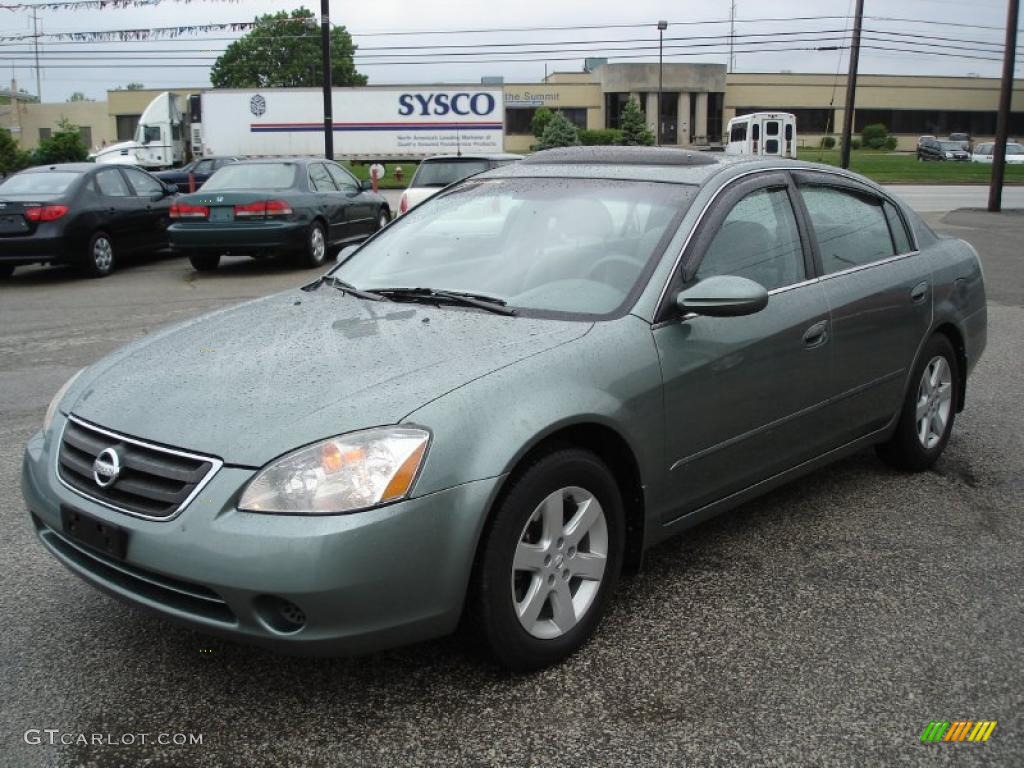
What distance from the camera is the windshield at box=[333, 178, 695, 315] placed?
11.9 feet

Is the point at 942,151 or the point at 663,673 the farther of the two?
the point at 942,151

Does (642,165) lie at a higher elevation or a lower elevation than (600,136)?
lower

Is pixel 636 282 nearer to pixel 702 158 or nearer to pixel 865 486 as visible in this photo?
pixel 702 158

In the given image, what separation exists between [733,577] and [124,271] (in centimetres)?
1196

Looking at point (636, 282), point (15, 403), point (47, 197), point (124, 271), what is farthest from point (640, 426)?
point (124, 271)

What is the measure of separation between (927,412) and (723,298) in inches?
85.2

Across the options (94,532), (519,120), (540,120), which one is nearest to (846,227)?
(94,532)

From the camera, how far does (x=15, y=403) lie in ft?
21.4

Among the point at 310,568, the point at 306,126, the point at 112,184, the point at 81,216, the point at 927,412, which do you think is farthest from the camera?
the point at 306,126

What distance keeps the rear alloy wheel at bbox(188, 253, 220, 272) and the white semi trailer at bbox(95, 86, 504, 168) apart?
979 inches

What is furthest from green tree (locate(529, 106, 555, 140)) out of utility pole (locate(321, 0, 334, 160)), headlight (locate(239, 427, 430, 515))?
headlight (locate(239, 427, 430, 515))

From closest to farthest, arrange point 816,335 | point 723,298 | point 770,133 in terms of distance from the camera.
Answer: point 723,298, point 816,335, point 770,133

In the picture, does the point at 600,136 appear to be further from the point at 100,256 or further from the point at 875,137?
the point at 100,256

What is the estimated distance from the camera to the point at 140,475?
9.14 ft
